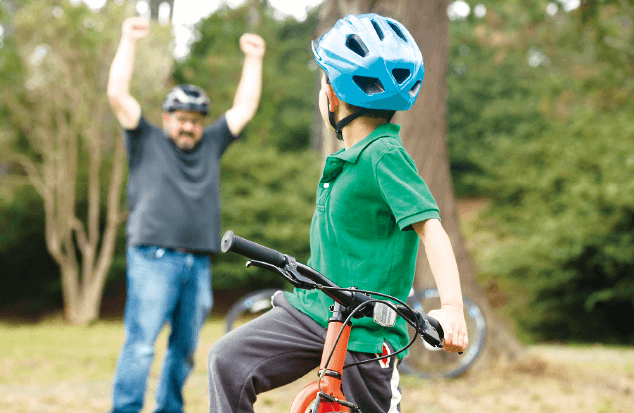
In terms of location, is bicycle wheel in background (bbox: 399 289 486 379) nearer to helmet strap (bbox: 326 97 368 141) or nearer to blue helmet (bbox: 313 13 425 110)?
helmet strap (bbox: 326 97 368 141)

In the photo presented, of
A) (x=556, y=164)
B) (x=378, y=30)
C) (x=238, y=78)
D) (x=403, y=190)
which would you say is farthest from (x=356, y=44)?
(x=238, y=78)

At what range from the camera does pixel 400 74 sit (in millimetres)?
1961

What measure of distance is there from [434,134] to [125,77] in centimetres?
317

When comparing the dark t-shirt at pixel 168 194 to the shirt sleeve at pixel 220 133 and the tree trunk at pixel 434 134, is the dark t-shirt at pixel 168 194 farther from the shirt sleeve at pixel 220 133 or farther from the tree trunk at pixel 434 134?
the tree trunk at pixel 434 134

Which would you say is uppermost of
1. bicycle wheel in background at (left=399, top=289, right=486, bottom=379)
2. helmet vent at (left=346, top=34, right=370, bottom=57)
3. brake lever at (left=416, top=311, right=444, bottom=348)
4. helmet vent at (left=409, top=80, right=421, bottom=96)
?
helmet vent at (left=346, top=34, right=370, bottom=57)

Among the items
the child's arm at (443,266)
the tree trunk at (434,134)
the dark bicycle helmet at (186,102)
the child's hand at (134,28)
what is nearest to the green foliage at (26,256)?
the tree trunk at (434,134)

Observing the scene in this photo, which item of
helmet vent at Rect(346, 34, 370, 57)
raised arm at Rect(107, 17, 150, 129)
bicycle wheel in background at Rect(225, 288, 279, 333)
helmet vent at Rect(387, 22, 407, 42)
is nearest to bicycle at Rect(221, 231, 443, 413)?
helmet vent at Rect(346, 34, 370, 57)

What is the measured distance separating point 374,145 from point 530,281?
1149cm

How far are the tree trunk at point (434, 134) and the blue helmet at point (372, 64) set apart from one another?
378 centimetres

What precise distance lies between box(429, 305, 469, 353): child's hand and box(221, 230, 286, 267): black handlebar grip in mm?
424

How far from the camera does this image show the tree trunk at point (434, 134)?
582cm

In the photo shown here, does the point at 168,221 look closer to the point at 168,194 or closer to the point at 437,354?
the point at 168,194

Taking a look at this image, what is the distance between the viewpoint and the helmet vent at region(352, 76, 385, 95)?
192 centimetres

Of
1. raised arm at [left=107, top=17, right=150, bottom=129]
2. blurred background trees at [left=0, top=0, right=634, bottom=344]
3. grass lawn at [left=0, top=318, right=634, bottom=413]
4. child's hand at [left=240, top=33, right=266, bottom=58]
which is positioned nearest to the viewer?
raised arm at [left=107, top=17, right=150, bottom=129]
